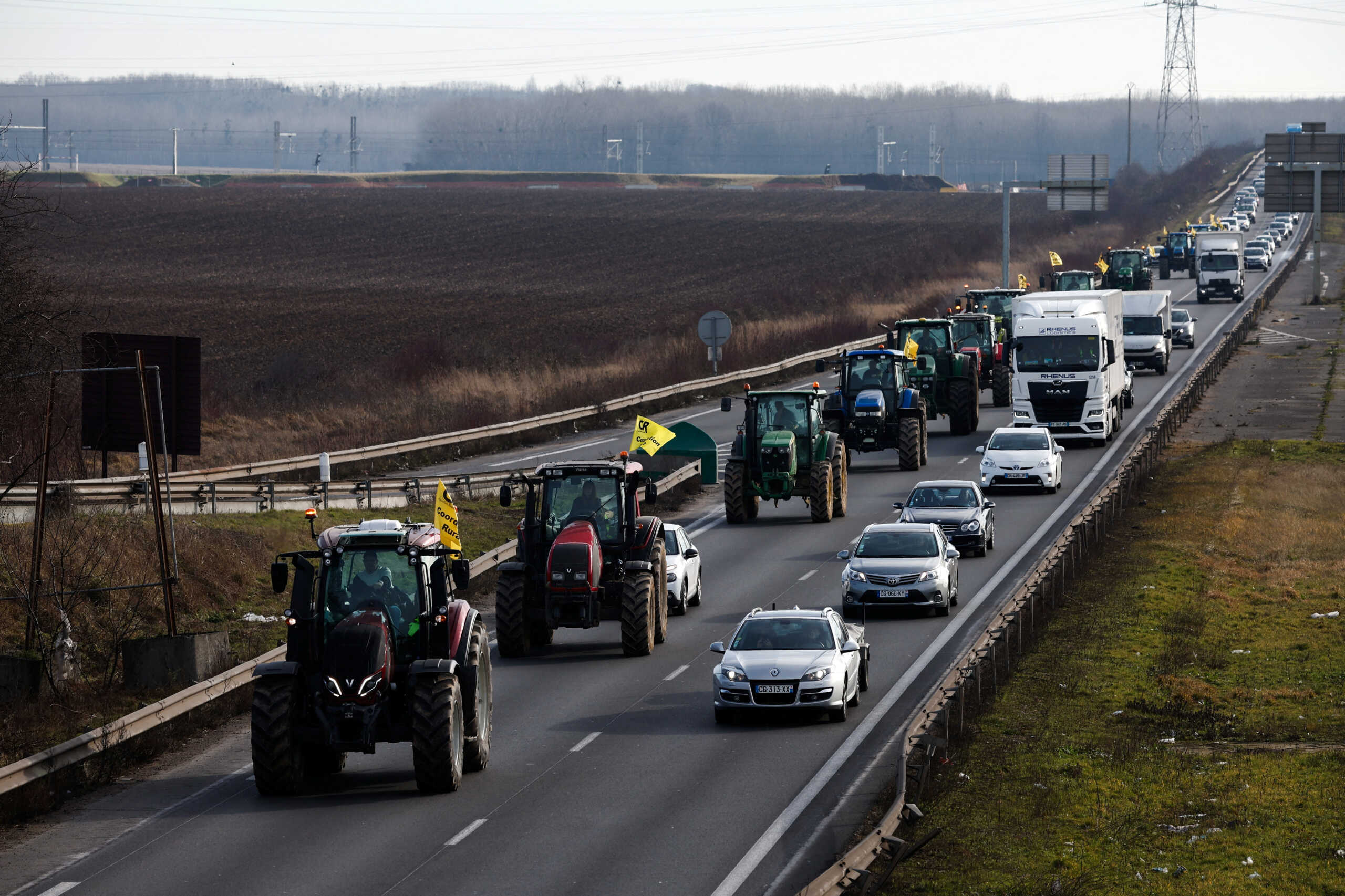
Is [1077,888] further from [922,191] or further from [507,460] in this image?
[922,191]

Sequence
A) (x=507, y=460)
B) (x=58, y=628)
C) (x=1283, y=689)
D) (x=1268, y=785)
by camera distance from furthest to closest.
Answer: (x=507, y=460) → (x=58, y=628) → (x=1283, y=689) → (x=1268, y=785)

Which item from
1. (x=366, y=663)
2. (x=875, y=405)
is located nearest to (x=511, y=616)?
(x=366, y=663)

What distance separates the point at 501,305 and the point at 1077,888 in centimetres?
7354

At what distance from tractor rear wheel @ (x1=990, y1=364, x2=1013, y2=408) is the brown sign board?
2894cm

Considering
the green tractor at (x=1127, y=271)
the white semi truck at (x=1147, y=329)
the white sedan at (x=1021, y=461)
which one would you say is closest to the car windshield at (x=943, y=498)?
the white sedan at (x=1021, y=461)

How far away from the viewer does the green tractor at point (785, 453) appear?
3588 cm

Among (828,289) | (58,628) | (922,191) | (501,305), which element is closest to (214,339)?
(501,305)

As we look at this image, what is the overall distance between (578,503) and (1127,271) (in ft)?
196

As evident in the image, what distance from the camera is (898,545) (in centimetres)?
2788

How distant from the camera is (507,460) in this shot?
1764 inches

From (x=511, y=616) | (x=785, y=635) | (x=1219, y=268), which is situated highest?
(x=1219, y=268)

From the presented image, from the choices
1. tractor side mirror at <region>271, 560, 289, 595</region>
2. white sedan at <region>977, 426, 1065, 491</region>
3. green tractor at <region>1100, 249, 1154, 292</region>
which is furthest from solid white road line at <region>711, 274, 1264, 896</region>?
green tractor at <region>1100, 249, 1154, 292</region>

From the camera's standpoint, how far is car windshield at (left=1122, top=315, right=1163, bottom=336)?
59.7m

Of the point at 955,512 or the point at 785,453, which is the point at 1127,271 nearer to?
the point at 785,453
